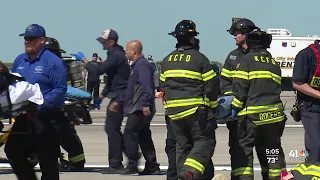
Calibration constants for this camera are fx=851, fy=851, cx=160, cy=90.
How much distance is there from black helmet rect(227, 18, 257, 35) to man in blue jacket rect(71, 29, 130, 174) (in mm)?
2001

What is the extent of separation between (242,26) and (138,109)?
78.1 inches

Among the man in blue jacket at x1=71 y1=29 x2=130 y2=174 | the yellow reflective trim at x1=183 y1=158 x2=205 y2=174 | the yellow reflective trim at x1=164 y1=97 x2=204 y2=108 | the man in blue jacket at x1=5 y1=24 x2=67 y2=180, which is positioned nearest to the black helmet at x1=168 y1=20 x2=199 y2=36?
the yellow reflective trim at x1=164 y1=97 x2=204 y2=108

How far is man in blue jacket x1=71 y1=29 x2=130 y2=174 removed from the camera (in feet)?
37.5

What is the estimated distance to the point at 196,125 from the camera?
9039mm

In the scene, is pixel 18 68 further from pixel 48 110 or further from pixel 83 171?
pixel 83 171

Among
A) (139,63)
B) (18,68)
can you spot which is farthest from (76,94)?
(18,68)

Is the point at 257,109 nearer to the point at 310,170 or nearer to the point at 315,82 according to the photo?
the point at 315,82

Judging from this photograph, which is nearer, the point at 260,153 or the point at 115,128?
the point at 260,153

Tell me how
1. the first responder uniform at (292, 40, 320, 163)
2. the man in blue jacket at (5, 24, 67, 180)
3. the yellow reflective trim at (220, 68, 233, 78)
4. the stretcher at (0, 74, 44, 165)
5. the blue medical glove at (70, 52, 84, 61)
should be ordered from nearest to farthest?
the stretcher at (0, 74, 44, 165), the man in blue jacket at (5, 24, 67, 180), the first responder uniform at (292, 40, 320, 163), the yellow reflective trim at (220, 68, 233, 78), the blue medical glove at (70, 52, 84, 61)

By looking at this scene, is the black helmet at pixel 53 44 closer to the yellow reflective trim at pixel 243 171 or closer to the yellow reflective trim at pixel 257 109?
the yellow reflective trim at pixel 257 109

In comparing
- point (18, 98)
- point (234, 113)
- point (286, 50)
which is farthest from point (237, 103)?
point (286, 50)

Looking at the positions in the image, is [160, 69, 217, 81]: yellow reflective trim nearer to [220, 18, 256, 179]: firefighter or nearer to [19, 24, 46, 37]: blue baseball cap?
[220, 18, 256, 179]: firefighter

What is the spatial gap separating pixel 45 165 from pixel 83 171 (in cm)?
333

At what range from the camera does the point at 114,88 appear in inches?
453
